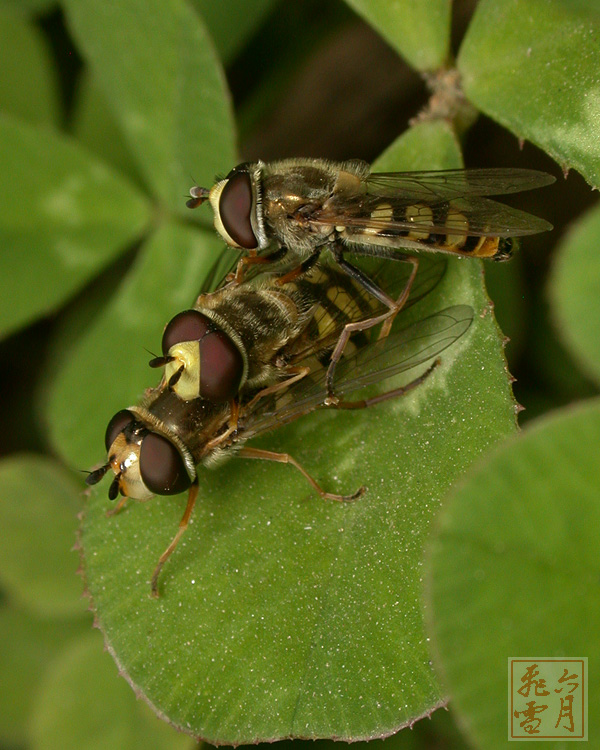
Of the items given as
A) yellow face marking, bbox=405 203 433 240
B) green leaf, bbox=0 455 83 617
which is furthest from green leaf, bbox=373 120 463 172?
green leaf, bbox=0 455 83 617

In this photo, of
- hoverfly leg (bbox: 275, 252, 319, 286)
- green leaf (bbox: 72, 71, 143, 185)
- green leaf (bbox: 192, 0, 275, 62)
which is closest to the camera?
hoverfly leg (bbox: 275, 252, 319, 286)

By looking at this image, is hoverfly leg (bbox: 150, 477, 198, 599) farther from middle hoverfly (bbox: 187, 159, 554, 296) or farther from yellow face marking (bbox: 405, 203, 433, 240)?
yellow face marking (bbox: 405, 203, 433, 240)

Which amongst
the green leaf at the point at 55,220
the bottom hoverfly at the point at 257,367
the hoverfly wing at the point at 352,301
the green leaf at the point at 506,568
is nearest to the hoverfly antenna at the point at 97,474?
the bottom hoverfly at the point at 257,367

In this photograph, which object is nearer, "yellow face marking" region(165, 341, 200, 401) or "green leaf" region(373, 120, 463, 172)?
"yellow face marking" region(165, 341, 200, 401)

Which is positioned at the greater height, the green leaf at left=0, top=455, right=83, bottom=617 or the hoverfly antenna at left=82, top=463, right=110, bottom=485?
the hoverfly antenna at left=82, top=463, right=110, bottom=485

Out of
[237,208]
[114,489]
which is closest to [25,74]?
[237,208]

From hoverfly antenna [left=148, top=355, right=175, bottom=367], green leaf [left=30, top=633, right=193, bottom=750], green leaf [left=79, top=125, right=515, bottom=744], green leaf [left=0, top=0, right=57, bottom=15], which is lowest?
green leaf [left=30, top=633, right=193, bottom=750]

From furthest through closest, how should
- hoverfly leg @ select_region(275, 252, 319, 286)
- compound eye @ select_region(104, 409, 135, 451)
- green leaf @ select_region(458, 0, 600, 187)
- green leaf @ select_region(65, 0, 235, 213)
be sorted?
1. green leaf @ select_region(65, 0, 235, 213)
2. hoverfly leg @ select_region(275, 252, 319, 286)
3. compound eye @ select_region(104, 409, 135, 451)
4. green leaf @ select_region(458, 0, 600, 187)
